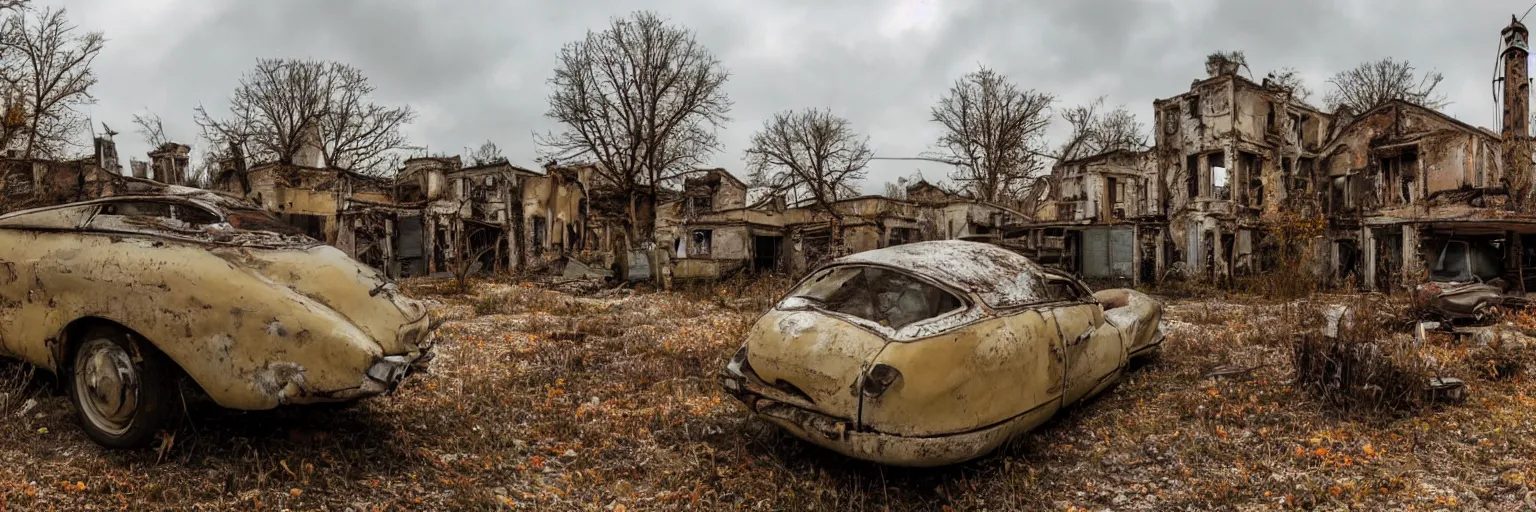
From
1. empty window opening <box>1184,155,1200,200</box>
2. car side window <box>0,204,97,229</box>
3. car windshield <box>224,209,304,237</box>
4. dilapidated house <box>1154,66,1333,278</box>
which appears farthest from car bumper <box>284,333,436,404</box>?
empty window opening <box>1184,155,1200,200</box>

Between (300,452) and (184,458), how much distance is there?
21.4 inches

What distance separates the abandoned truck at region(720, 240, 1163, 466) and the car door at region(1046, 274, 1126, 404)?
2 cm

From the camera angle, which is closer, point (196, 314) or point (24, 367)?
point (196, 314)

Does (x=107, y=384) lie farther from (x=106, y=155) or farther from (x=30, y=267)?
(x=106, y=155)

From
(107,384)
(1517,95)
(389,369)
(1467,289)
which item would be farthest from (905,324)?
(1517,95)

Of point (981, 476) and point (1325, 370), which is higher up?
point (1325, 370)

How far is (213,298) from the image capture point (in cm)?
386

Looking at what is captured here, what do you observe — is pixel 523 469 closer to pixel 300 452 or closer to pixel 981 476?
pixel 300 452

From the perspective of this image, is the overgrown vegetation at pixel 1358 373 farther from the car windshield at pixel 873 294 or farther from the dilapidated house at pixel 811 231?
the dilapidated house at pixel 811 231

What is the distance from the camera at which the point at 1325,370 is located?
592 centimetres

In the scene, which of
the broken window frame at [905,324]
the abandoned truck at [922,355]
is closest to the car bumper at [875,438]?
the abandoned truck at [922,355]

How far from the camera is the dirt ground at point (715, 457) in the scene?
4082 millimetres

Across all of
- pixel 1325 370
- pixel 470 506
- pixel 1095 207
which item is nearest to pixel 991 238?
pixel 1095 207

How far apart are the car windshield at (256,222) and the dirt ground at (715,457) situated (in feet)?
3.73
